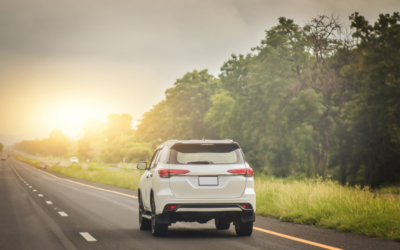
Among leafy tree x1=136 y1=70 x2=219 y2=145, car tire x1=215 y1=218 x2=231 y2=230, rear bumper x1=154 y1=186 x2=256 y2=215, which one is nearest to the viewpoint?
rear bumper x1=154 y1=186 x2=256 y2=215

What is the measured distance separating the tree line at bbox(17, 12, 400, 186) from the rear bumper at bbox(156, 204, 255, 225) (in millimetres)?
24827

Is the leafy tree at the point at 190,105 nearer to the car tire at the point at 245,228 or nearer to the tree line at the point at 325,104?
the tree line at the point at 325,104

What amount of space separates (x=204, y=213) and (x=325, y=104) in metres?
38.5

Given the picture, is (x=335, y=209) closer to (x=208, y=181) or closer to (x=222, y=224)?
(x=222, y=224)

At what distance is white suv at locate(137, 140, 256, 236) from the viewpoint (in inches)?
352

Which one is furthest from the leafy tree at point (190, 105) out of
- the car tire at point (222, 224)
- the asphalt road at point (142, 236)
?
the car tire at point (222, 224)

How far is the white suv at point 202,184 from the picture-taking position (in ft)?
29.3

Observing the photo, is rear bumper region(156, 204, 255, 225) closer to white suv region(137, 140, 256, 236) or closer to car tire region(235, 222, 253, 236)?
white suv region(137, 140, 256, 236)

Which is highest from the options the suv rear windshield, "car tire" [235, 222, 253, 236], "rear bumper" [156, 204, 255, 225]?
the suv rear windshield

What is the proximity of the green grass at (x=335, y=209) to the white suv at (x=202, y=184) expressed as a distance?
247 centimetres

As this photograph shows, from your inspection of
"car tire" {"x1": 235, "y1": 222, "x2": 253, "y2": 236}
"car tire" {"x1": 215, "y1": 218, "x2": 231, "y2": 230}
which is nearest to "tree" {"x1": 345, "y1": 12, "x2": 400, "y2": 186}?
"car tire" {"x1": 215, "y1": 218, "x2": 231, "y2": 230}

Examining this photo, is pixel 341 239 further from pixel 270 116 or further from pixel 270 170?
pixel 270 170

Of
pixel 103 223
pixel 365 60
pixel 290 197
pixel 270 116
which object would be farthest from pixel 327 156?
pixel 103 223

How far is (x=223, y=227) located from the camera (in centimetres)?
1125
